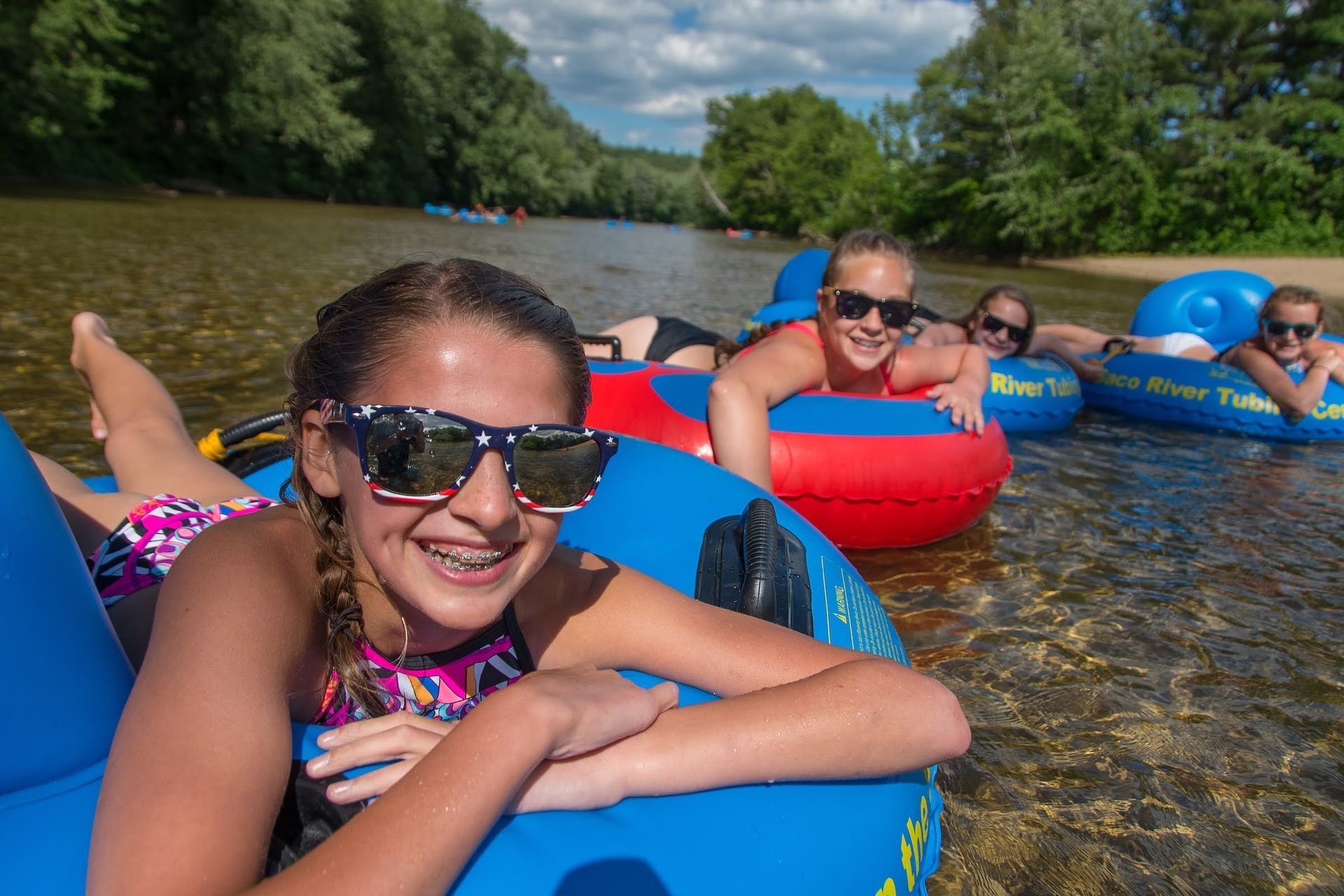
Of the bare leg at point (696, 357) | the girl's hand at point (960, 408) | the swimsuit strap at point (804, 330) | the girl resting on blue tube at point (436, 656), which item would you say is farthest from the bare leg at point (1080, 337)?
the girl resting on blue tube at point (436, 656)

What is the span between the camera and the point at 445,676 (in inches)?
58.7

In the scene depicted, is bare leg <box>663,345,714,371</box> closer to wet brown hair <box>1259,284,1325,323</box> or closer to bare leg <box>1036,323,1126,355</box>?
bare leg <box>1036,323,1126,355</box>

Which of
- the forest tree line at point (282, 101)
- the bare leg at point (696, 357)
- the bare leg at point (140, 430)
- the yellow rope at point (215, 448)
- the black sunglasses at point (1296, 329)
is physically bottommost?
the yellow rope at point (215, 448)

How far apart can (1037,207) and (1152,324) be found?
21197mm

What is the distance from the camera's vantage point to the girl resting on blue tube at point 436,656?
102cm

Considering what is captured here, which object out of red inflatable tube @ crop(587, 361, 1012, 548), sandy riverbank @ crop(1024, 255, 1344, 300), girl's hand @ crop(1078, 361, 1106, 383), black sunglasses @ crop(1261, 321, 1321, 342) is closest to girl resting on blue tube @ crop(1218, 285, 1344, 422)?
black sunglasses @ crop(1261, 321, 1321, 342)

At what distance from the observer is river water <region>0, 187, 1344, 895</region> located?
2.15 meters

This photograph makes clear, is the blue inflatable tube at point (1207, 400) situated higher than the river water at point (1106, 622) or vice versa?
the blue inflatable tube at point (1207, 400)

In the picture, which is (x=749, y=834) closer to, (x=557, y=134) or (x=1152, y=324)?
(x=1152, y=324)

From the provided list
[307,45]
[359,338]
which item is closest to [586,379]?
[359,338]

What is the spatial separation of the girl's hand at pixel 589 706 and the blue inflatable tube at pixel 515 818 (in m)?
0.10

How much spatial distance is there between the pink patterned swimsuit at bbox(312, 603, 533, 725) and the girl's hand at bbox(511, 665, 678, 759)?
0.19 meters

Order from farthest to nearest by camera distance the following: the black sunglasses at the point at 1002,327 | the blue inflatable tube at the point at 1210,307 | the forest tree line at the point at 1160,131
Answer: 1. the forest tree line at the point at 1160,131
2. the blue inflatable tube at the point at 1210,307
3. the black sunglasses at the point at 1002,327

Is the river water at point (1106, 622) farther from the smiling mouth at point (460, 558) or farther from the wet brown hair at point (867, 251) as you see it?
the wet brown hair at point (867, 251)
